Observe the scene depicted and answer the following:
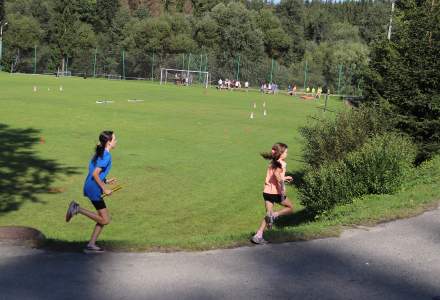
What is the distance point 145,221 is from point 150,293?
22.2ft

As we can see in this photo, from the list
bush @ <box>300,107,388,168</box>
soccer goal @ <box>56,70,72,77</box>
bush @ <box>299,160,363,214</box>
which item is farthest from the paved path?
soccer goal @ <box>56,70,72,77</box>

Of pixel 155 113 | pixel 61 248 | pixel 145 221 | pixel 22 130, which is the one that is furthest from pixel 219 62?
pixel 61 248

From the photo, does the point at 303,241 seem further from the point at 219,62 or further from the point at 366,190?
the point at 219,62

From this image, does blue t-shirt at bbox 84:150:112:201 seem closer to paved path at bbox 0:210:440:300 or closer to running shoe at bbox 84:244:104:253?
running shoe at bbox 84:244:104:253

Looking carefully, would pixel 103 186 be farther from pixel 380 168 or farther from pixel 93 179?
pixel 380 168

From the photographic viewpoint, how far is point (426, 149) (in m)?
17.4

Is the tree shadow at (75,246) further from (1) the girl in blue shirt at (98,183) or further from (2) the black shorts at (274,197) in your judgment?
(2) the black shorts at (274,197)

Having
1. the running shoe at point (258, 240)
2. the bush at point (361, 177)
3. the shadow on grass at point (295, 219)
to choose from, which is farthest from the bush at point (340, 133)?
the running shoe at point (258, 240)

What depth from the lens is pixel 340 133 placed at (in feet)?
51.6

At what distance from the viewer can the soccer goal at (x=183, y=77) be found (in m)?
76.4

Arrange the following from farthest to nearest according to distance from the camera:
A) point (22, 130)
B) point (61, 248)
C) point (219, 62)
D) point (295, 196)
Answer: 1. point (219, 62)
2. point (22, 130)
3. point (295, 196)
4. point (61, 248)

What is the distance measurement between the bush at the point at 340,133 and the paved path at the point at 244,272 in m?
7.69

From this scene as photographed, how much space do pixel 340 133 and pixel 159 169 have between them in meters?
5.60

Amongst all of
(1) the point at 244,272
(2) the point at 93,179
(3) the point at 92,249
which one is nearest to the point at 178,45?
(2) the point at 93,179
